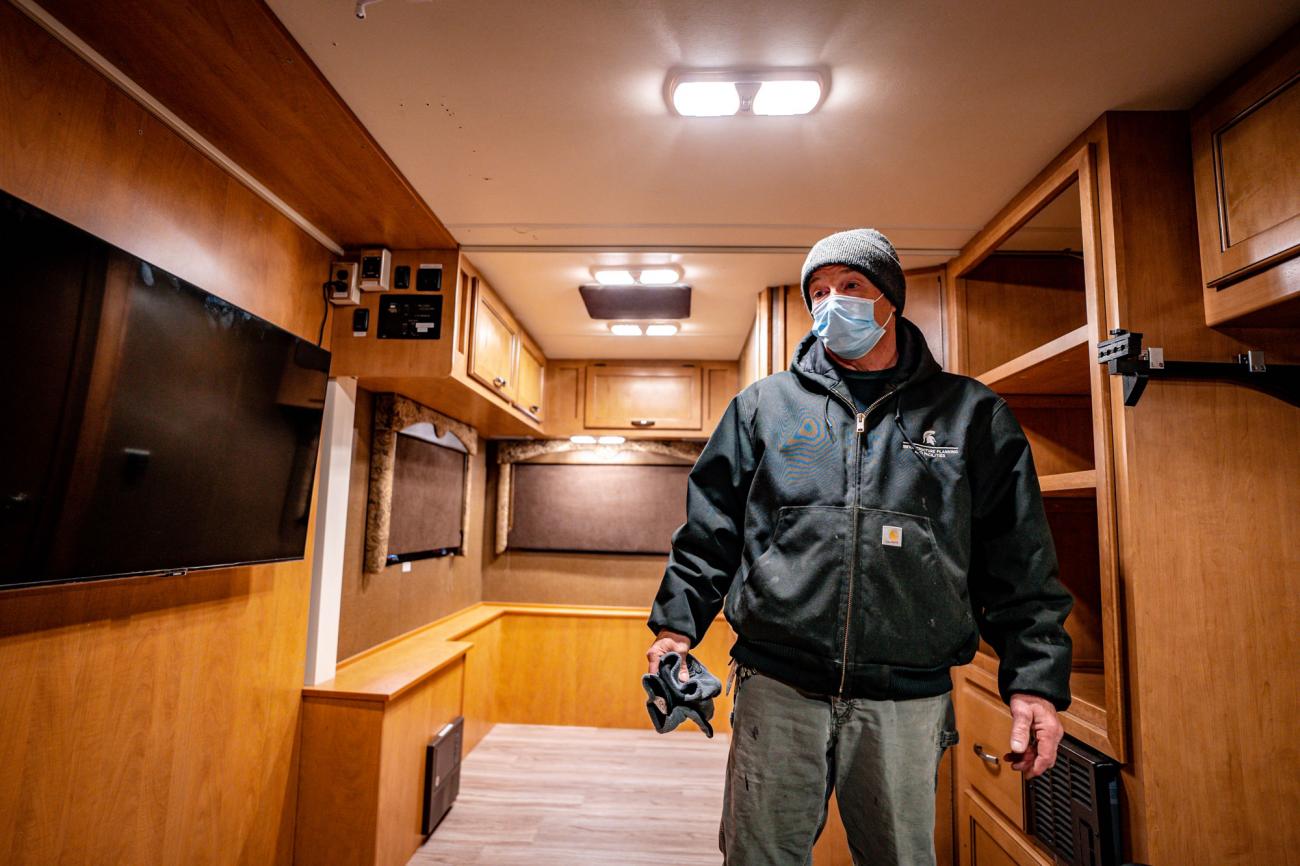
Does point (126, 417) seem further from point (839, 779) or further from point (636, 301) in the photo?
point (636, 301)

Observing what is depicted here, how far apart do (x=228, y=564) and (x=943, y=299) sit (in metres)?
2.47

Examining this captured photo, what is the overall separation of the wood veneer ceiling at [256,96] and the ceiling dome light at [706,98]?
0.81m

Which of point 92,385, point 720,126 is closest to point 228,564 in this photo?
point 92,385

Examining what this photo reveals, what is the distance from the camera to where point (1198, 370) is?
4.58 ft

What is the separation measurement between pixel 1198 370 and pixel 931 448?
2.43ft

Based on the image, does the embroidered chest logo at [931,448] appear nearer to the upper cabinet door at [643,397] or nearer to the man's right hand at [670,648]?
the man's right hand at [670,648]

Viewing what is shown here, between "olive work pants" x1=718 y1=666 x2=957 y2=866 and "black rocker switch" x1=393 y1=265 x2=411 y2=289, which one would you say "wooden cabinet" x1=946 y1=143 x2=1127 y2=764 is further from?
"black rocker switch" x1=393 y1=265 x2=411 y2=289

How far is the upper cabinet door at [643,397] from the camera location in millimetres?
4121

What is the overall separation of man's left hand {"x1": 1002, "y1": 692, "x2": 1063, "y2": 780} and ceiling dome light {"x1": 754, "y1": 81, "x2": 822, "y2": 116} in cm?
130

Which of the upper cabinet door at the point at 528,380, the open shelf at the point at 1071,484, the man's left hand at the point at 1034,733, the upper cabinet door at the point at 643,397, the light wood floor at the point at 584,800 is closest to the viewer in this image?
the man's left hand at the point at 1034,733

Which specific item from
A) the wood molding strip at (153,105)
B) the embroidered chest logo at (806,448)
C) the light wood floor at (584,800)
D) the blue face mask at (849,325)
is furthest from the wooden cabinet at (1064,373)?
the wood molding strip at (153,105)

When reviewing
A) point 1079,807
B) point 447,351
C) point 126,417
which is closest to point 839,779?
point 1079,807

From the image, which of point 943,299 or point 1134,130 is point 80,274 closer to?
point 1134,130

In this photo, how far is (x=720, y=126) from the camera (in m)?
1.59
